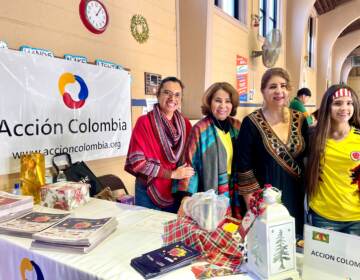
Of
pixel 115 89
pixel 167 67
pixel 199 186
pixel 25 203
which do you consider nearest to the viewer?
pixel 25 203

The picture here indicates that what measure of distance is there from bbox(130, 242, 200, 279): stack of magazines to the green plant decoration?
2.27m

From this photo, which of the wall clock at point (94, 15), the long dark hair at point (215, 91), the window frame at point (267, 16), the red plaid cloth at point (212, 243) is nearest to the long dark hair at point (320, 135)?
the long dark hair at point (215, 91)

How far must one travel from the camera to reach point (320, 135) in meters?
1.42

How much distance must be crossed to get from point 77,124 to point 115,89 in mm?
508

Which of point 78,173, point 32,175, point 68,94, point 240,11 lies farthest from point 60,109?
point 240,11

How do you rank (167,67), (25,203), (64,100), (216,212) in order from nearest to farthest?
1. (216,212)
2. (25,203)
3. (64,100)
4. (167,67)

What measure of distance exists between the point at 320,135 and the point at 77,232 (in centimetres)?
115

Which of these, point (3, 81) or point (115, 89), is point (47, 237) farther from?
point (115, 89)

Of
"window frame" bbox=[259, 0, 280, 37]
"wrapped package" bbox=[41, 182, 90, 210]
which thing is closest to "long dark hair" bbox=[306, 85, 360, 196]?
"wrapped package" bbox=[41, 182, 90, 210]

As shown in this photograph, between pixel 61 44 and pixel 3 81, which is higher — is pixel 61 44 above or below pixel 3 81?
above

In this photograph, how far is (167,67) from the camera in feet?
10.6

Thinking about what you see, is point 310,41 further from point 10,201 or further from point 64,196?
point 10,201

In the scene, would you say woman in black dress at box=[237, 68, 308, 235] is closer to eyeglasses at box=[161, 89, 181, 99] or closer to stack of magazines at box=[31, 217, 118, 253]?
eyeglasses at box=[161, 89, 181, 99]

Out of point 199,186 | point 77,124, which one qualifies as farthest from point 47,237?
point 77,124
